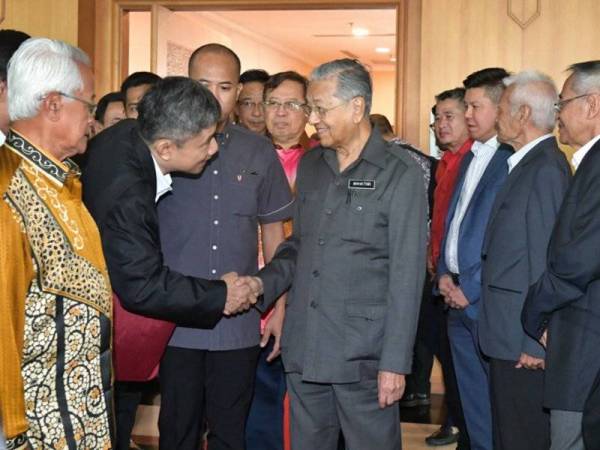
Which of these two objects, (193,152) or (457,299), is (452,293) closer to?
→ (457,299)

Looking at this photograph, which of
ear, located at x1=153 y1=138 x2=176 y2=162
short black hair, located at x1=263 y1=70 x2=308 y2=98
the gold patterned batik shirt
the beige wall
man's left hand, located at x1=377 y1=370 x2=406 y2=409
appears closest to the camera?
the gold patterned batik shirt

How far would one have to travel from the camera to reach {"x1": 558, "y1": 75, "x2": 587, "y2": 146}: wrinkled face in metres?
2.90

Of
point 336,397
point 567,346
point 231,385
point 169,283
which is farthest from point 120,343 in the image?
point 567,346

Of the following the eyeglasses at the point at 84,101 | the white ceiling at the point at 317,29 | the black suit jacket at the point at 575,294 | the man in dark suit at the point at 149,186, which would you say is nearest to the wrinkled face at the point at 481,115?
the black suit jacket at the point at 575,294

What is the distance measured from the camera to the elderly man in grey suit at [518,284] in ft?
10.1

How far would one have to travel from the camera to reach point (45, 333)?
193cm

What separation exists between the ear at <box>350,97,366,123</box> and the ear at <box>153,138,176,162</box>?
63cm

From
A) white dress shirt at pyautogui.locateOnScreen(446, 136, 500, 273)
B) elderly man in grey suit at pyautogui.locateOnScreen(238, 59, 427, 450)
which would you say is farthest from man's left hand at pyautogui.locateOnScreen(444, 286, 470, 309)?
elderly man in grey suit at pyautogui.locateOnScreen(238, 59, 427, 450)

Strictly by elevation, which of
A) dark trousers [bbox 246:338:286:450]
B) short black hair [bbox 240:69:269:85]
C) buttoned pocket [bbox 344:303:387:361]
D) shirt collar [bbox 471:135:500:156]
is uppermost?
short black hair [bbox 240:69:269:85]

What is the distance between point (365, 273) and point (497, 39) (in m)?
3.36

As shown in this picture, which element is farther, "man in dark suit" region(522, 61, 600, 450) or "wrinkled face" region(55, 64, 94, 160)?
"man in dark suit" region(522, 61, 600, 450)

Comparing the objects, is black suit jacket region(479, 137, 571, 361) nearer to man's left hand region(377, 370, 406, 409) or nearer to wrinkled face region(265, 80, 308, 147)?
man's left hand region(377, 370, 406, 409)

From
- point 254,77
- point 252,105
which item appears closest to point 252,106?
point 252,105

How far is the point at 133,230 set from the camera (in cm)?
255
